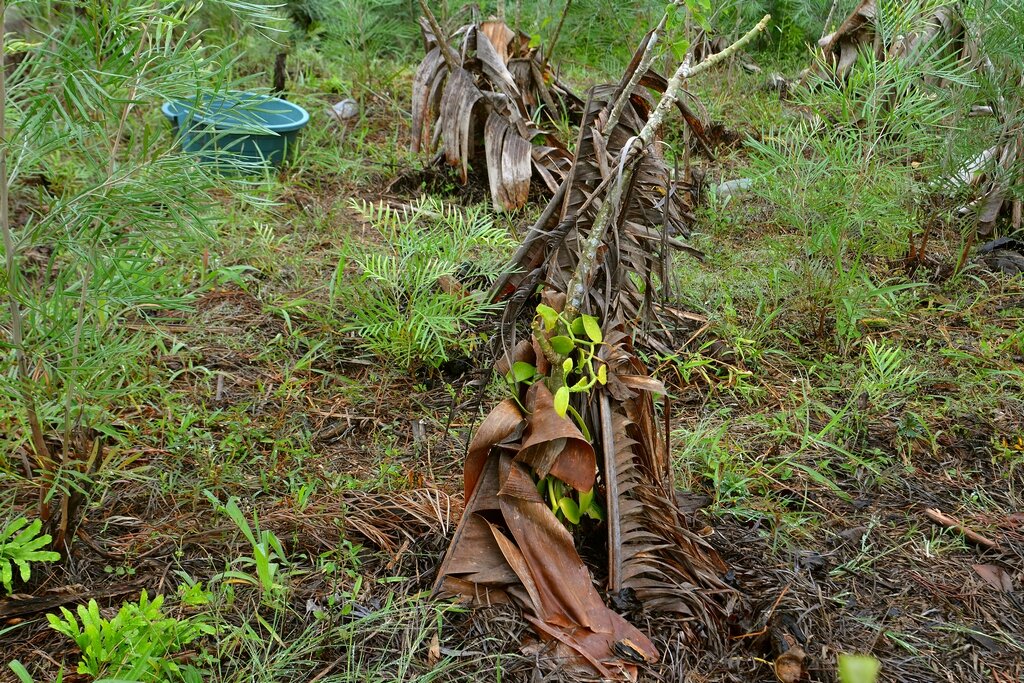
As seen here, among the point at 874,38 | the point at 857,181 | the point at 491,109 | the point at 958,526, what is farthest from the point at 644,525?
the point at 874,38

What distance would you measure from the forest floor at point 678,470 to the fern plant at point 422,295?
0.30 feet

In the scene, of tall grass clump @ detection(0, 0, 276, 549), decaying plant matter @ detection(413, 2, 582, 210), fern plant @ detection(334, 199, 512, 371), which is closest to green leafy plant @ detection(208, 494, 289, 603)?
tall grass clump @ detection(0, 0, 276, 549)

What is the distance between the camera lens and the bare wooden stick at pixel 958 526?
231cm

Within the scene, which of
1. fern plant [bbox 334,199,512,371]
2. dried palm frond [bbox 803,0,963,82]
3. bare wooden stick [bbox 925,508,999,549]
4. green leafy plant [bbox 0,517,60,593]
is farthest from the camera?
dried palm frond [bbox 803,0,963,82]

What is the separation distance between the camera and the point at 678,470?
2422 millimetres

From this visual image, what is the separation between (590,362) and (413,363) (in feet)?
3.79

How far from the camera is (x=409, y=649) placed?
5.93 feet

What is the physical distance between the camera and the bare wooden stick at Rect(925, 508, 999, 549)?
Answer: 7.58 ft

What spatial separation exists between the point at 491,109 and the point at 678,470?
92.2 inches

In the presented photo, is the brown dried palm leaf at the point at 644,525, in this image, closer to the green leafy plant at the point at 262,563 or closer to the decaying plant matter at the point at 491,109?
the green leafy plant at the point at 262,563

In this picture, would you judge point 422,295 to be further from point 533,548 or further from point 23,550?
point 23,550

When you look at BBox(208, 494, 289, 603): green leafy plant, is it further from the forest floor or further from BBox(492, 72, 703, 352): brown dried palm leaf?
BBox(492, 72, 703, 352): brown dried palm leaf

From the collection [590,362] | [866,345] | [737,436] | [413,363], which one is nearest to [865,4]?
[866,345]

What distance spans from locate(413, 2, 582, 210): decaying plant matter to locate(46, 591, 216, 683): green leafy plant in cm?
250
